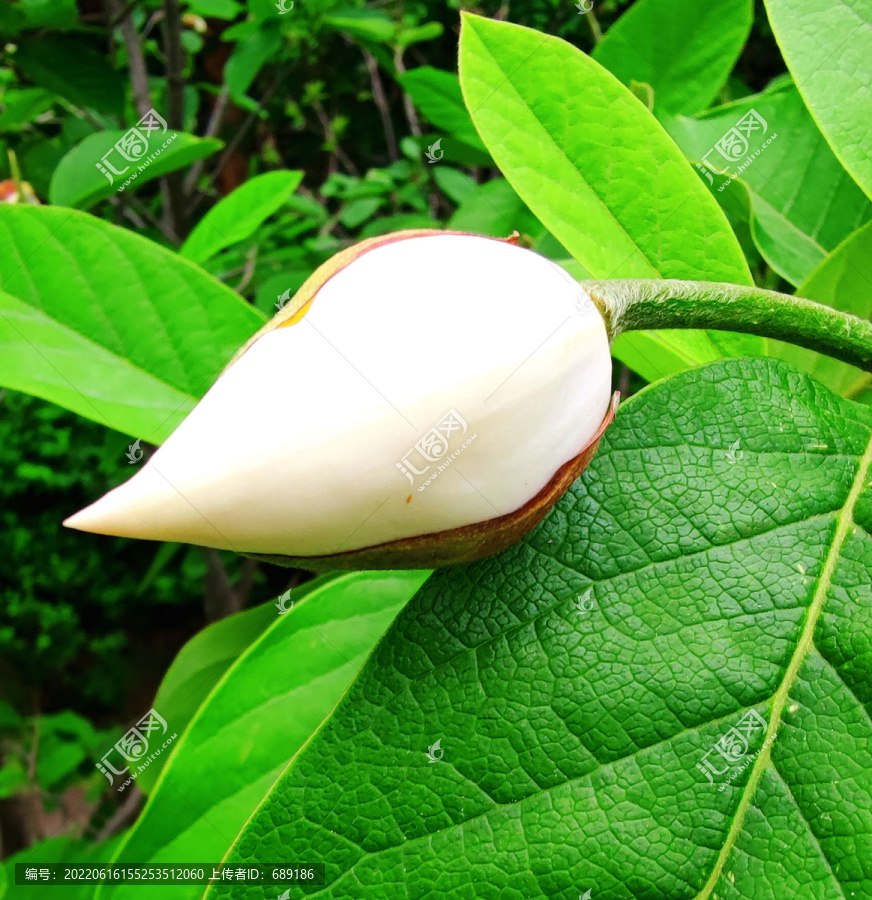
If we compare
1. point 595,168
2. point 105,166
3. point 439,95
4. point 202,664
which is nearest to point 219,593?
point 202,664

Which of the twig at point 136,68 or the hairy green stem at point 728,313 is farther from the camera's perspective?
the twig at point 136,68

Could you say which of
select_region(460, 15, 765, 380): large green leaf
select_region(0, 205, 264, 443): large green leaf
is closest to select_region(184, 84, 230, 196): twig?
select_region(0, 205, 264, 443): large green leaf

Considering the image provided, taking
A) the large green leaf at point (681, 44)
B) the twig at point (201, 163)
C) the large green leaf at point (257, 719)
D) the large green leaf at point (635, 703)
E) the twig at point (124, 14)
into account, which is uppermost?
the twig at point (124, 14)

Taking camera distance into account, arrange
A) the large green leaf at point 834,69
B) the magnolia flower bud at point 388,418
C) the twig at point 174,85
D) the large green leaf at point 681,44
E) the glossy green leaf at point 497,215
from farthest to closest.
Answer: the twig at point 174,85
the glossy green leaf at point 497,215
the large green leaf at point 681,44
the large green leaf at point 834,69
the magnolia flower bud at point 388,418

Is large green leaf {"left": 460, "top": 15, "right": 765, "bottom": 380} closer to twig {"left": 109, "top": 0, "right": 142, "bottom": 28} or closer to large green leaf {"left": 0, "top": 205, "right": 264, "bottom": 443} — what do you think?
large green leaf {"left": 0, "top": 205, "right": 264, "bottom": 443}

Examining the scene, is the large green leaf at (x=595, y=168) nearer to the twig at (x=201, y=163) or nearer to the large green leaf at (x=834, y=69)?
the large green leaf at (x=834, y=69)

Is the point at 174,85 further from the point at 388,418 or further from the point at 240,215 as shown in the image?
the point at 388,418

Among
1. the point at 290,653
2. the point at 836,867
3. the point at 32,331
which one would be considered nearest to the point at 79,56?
the point at 32,331

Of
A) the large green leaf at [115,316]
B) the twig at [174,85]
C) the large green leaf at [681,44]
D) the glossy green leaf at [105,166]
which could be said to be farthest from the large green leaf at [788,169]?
the twig at [174,85]

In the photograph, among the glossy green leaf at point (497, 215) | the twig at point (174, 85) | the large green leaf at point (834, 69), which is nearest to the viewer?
the large green leaf at point (834, 69)
